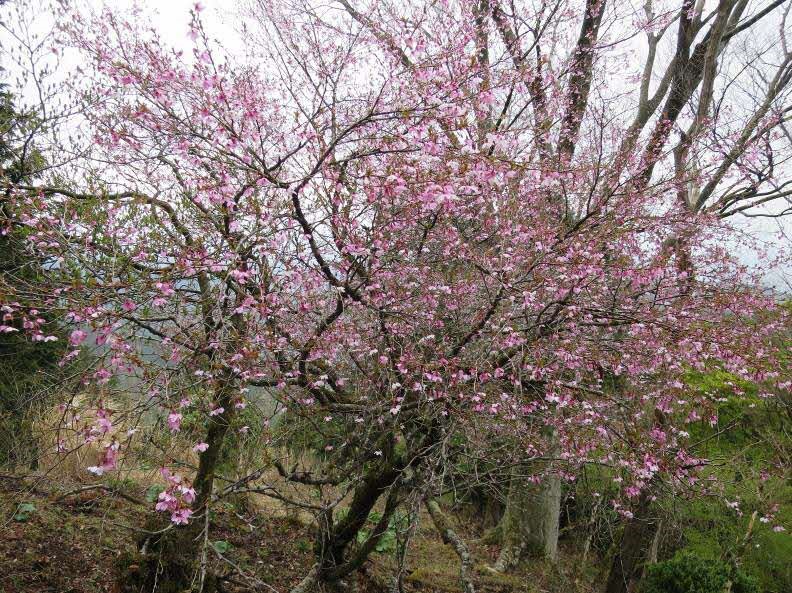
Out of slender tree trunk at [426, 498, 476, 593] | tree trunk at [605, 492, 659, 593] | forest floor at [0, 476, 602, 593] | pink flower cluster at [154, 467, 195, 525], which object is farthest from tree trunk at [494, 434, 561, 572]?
pink flower cluster at [154, 467, 195, 525]

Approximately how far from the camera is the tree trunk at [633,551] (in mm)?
7254

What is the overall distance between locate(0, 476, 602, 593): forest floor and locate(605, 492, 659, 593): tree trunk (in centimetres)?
64

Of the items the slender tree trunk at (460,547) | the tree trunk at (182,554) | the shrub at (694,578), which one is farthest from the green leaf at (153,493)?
the shrub at (694,578)

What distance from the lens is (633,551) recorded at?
7289mm

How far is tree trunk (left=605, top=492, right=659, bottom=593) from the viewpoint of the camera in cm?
725

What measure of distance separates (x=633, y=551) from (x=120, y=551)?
6.22m

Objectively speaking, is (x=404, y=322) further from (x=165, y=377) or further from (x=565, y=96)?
(x=565, y=96)

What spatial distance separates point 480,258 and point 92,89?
4.37 meters

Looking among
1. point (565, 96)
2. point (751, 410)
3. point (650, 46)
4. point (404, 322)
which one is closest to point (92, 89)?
point (404, 322)

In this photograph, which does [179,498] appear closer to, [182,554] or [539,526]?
[182,554]

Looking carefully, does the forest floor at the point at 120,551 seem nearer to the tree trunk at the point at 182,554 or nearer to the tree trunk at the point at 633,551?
the tree trunk at the point at 182,554

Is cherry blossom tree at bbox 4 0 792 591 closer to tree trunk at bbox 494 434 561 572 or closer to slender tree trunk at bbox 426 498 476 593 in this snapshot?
slender tree trunk at bbox 426 498 476 593

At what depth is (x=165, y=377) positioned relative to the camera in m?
2.59

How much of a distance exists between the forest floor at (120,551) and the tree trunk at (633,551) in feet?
2.10
